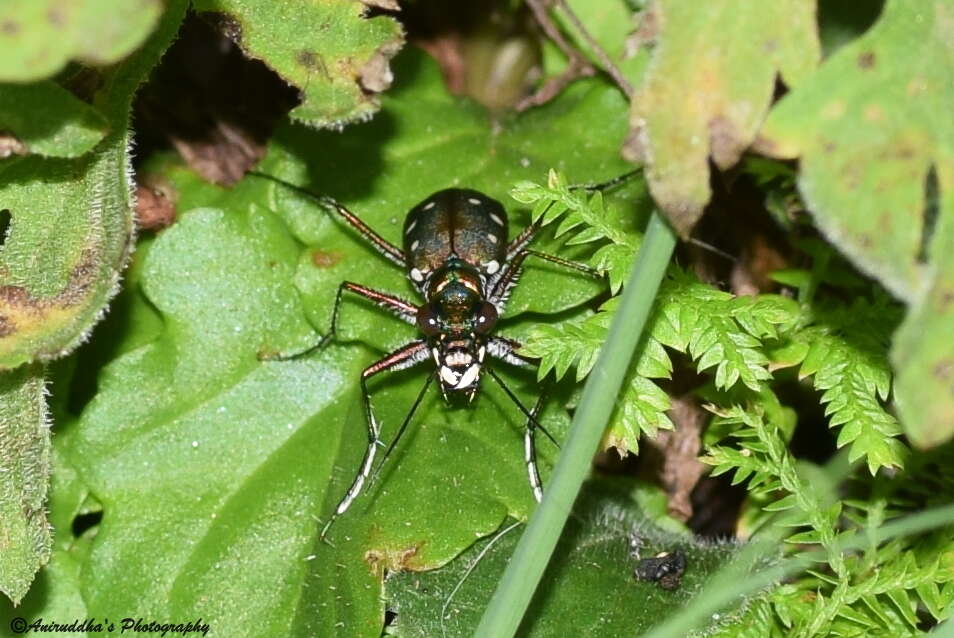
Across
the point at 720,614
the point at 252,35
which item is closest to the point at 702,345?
the point at 720,614

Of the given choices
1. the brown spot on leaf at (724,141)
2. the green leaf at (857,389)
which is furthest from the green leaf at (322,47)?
the green leaf at (857,389)

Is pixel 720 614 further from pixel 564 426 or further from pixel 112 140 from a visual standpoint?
pixel 112 140

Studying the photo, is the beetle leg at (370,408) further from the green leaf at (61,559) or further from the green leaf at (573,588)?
the green leaf at (61,559)

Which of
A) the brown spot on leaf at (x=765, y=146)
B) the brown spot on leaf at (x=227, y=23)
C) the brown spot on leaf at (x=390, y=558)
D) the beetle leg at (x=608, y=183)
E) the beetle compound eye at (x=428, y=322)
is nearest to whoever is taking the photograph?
the brown spot on leaf at (x=765, y=146)

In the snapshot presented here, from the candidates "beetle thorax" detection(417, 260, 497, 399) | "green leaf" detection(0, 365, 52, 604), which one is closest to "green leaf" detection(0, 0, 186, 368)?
"green leaf" detection(0, 365, 52, 604)

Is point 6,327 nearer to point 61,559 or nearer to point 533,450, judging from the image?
point 61,559

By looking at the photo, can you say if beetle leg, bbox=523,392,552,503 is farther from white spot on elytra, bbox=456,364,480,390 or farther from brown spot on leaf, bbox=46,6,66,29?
brown spot on leaf, bbox=46,6,66,29
